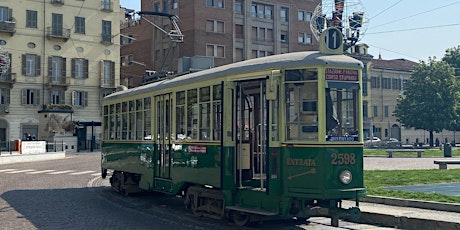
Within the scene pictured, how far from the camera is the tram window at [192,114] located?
38.7 feet

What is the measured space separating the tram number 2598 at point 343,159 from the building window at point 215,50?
52.6 metres

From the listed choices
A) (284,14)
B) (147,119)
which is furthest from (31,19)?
(147,119)

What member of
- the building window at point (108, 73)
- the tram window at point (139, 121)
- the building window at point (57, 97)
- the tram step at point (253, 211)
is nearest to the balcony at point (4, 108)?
the building window at point (57, 97)

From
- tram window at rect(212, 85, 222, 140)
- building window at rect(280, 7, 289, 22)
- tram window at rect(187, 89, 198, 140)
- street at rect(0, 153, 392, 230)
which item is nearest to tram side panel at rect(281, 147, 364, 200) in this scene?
street at rect(0, 153, 392, 230)

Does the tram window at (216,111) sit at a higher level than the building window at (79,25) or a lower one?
lower

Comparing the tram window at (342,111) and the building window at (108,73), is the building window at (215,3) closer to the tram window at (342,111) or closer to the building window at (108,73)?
the building window at (108,73)

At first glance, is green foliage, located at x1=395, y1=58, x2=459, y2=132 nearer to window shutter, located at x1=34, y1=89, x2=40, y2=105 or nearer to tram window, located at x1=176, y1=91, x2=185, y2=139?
window shutter, located at x1=34, y1=89, x2=40, y2=105

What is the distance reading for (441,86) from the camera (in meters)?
62.5

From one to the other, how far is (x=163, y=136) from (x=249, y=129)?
10.1ft

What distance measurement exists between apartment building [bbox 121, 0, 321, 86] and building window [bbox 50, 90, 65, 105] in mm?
10320

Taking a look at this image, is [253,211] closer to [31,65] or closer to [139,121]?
[139,121]

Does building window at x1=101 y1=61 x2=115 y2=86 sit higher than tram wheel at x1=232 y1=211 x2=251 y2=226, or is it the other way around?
building window at x1=101 y1=61 x2=115 y2=86

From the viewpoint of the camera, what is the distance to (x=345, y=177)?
9.45 metres

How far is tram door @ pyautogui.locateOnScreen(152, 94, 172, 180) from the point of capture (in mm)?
12945
